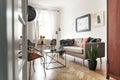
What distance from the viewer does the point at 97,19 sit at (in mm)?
5488

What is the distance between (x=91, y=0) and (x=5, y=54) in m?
5.96

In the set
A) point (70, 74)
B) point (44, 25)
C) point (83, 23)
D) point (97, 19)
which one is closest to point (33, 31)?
point (44, 25)

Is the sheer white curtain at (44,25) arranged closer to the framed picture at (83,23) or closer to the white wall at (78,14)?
the white wall at (78,14)

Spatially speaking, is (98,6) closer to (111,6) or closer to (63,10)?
(111,6)

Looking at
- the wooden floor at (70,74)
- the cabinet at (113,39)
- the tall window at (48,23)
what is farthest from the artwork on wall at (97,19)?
the tall window at (48,23)

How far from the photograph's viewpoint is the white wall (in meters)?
5.30

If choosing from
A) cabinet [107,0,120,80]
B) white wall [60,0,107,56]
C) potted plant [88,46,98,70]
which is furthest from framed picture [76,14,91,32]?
cabinet [107,0,120,80]

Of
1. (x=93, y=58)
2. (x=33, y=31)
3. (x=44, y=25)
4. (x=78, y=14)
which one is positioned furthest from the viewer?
(x=44, y=25)

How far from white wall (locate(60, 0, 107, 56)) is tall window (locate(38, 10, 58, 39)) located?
52 centimetres

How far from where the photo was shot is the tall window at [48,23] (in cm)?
875

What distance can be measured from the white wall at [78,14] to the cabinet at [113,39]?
1.63 metres

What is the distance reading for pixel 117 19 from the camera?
8.20 feet

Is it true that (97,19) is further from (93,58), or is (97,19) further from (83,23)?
(93,58)

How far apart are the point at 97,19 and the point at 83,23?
41.1 inches
